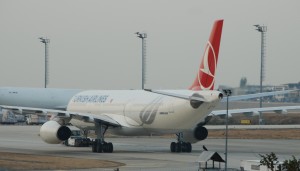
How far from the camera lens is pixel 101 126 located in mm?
58062

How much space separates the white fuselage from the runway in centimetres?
184

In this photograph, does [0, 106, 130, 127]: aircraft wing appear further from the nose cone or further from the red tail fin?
Answer: the nose cone

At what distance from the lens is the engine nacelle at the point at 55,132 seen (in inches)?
2207

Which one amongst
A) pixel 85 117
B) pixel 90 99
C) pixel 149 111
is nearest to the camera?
pixel 149 111

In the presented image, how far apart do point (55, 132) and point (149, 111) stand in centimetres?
654

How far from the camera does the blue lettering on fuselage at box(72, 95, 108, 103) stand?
6289 cm

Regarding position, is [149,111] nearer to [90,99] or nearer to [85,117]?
[85,117]

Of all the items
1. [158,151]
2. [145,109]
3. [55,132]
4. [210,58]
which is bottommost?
[158,151]

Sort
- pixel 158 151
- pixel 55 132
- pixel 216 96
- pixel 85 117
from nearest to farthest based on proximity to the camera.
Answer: pixel 216 96 → pixel 55 132 → pixel 85 117 → pixel 158 151

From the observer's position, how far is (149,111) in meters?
56.5

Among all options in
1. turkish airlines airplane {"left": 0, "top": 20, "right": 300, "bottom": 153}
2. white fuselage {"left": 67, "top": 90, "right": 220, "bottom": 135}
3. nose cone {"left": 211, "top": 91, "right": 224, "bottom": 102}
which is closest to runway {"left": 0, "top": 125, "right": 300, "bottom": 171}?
turkish airlines airplane {"left": 0, "top": 20, "right": 300, "bottom": 153}

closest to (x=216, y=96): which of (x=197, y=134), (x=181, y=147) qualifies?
(x=181, y=147)

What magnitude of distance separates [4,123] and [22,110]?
65447 mm

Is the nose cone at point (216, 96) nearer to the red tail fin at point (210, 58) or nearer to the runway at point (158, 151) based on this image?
the red tail fin at point (210, 58)
